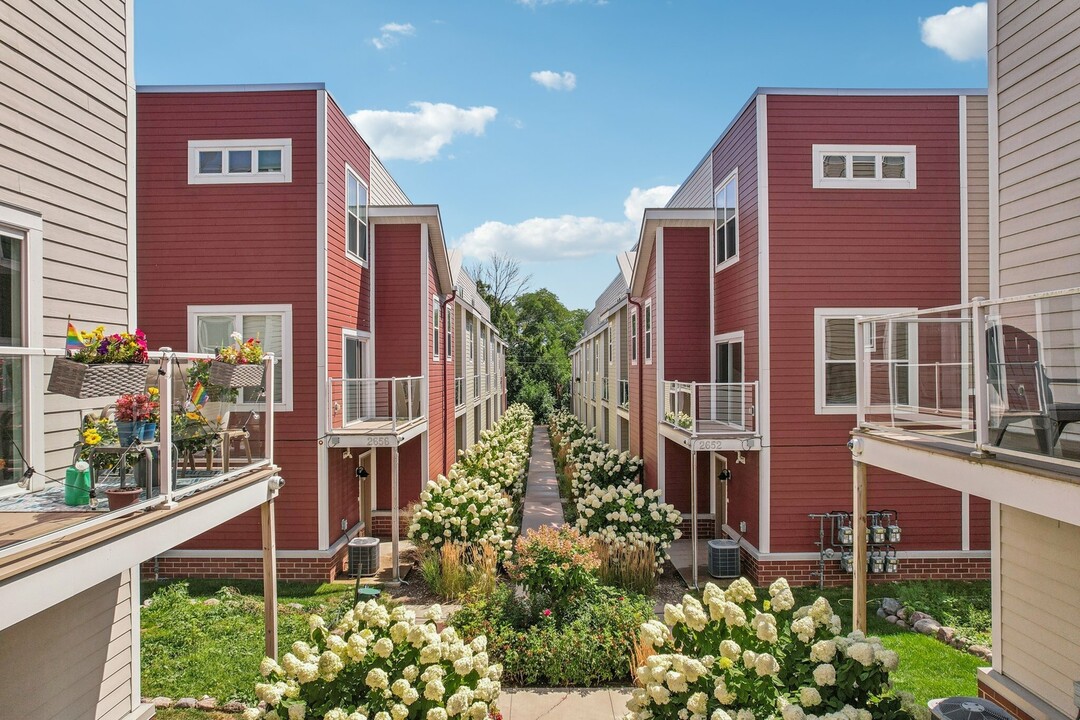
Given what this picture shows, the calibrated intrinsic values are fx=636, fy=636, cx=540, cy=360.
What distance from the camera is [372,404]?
12.7 m

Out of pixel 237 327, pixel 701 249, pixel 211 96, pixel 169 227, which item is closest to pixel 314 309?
pixel 237 327

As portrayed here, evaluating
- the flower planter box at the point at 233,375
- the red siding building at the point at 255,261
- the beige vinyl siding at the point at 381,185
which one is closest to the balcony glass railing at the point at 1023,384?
the flower planter box at the point at 233,375

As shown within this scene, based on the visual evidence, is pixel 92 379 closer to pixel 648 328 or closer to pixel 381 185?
pixel 381 185

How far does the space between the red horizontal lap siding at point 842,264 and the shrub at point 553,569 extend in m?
4.14

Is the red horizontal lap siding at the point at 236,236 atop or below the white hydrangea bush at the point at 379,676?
atop

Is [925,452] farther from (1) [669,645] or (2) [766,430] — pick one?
(2) [766,430]

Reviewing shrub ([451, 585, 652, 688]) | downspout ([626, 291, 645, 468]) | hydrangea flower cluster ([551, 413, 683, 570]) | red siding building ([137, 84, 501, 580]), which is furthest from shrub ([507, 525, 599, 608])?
downspout ([626, 291, 645, 468])

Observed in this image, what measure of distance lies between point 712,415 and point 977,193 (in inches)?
236

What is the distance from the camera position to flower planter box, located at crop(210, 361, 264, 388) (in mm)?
5367

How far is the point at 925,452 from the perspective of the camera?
17.8ft

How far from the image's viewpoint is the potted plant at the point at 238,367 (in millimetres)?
5395

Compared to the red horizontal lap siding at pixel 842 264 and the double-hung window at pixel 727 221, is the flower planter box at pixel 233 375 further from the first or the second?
the double-hung window at pixel 727 221

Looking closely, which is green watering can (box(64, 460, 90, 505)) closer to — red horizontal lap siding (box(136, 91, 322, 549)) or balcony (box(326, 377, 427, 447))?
balcony (box(326, 377, 427, 447))

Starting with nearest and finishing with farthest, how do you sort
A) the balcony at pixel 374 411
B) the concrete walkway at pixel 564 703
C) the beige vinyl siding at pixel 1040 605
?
1. the beige vinyl siding at pixel 1040 605
2. the concrete walkway at pixel 564 703
3. the balcony at pixel 374 411
